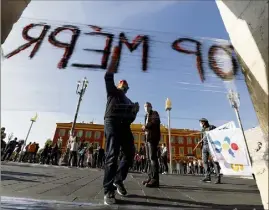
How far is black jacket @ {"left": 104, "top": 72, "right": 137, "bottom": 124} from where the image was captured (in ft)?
9.85

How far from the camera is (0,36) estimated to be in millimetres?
1906

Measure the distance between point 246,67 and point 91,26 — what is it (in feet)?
7.08

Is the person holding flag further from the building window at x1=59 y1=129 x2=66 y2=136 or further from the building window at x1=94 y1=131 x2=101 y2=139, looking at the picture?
the building window at x1=59 y1=129 x2=66 y2=136

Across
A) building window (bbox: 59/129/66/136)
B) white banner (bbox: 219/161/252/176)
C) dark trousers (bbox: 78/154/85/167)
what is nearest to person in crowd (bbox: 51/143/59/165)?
dark trousers (bbox: 78/154/85/167)

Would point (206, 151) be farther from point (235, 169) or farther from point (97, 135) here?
point (97, 135)

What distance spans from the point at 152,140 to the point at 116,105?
1.61m

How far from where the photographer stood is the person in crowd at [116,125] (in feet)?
9.29

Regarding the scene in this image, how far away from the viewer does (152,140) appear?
14.3 ft

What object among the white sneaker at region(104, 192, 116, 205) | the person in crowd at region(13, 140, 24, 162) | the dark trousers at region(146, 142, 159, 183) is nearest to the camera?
the white sneaker at region(104, 192, 116, 205)

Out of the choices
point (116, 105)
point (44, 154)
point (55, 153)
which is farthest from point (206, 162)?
point (44, 154)

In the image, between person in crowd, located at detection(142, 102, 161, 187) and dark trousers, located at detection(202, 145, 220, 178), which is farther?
dark trousers, located at detection(202, 145, 220, 178)

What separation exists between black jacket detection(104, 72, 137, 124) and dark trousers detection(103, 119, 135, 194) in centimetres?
10

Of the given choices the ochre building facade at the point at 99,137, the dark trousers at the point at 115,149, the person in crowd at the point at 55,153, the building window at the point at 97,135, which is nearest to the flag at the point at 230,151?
the dark trousers at the point at 115,149

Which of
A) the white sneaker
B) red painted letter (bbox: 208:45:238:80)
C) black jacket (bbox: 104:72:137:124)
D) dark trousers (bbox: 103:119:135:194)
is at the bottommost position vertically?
the white sneaker
